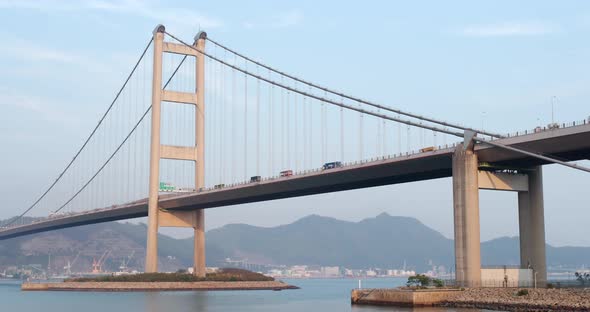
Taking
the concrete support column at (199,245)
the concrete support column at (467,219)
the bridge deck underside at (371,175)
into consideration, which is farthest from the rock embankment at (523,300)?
the concrete support column at (199,245)

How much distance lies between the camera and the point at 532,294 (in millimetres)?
49906

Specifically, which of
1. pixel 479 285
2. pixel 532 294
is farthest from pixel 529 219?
pixel 532 294

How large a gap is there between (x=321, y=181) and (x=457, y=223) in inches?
802

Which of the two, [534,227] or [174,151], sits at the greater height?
[174,151]

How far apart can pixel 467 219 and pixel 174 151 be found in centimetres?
4690

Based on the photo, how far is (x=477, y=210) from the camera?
191 feet

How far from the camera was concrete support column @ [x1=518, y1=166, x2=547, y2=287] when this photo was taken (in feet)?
199

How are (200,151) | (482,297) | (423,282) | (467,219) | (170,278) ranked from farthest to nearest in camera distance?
(170,278), (200,151), (423,282), (467,219), (482,297)

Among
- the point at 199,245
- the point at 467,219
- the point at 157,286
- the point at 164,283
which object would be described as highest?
the point at 467,219

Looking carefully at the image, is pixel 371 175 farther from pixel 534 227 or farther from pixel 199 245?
pixel 199 245

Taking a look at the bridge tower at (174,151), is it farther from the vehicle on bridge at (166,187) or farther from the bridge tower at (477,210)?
the bridge tower at (477,210)

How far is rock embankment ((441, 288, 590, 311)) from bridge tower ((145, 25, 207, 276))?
48.8 m

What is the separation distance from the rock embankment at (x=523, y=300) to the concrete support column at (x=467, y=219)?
319cm

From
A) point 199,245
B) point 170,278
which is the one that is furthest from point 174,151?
point 170,278
